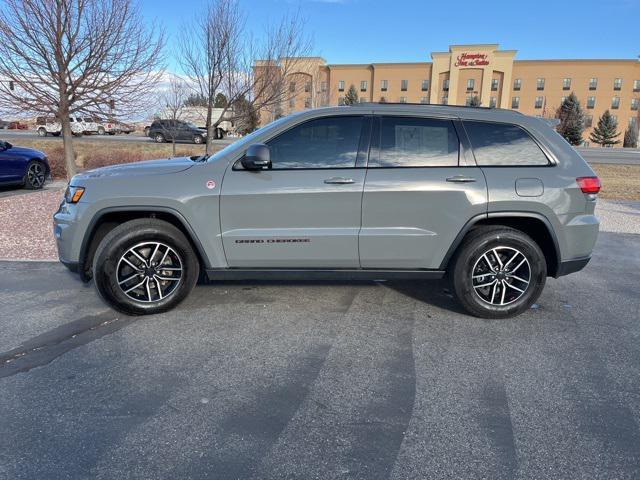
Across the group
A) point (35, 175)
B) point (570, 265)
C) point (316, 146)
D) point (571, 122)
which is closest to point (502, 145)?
point (570, 265)

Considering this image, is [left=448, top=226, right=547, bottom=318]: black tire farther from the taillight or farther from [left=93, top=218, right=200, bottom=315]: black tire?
[left=93, top=218, right=200, bottom=315]: black tire

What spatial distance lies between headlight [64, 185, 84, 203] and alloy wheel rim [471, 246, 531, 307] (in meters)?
3.55

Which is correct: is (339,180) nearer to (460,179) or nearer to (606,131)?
(460,179)

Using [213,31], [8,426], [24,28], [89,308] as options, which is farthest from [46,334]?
[213,31]

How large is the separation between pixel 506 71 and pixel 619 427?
79393 mm

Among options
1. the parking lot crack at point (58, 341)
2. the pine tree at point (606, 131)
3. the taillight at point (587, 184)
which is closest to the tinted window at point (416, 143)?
the taillight at point (587, 184)

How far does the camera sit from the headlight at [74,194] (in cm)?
397

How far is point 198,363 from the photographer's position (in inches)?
129

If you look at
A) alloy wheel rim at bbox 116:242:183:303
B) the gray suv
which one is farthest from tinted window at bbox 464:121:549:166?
alloy wheel rim at bbox 116:242:183:303

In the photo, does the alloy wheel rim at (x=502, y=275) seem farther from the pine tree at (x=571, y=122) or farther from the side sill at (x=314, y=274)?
the pine tree at (x=571, y=122)

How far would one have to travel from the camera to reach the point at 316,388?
9.78ft

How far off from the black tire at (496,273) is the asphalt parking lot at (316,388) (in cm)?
17

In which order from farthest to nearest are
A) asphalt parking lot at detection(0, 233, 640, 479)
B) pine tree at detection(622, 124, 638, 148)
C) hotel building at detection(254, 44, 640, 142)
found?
hotel building at detection(254, 44, 640, 142) → pine tree at detection(622, 124, 638, 148) → asphalt parking lot at detection(0, 233, 640, 479)

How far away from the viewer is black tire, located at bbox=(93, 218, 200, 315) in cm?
390
